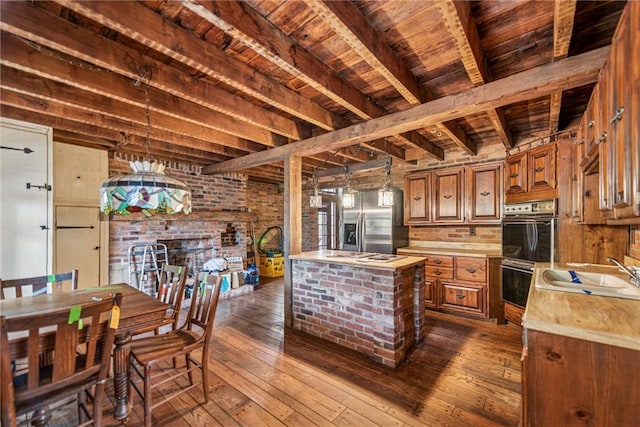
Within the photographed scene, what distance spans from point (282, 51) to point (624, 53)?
67.4 inches

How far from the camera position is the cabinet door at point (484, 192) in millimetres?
3737

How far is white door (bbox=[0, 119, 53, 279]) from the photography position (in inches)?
106

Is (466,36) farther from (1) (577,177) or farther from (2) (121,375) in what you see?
(2) (121,375)

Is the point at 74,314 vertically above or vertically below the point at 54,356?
above

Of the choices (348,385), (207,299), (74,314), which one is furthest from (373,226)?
(74,314)

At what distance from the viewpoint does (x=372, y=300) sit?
2637mm

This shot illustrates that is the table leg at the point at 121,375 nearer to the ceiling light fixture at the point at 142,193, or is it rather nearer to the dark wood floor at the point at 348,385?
the dark wood floor at the point at 348,385

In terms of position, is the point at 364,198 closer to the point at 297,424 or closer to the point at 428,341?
the point at 428,341

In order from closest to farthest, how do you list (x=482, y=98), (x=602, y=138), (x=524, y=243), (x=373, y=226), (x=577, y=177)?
1. (x=602, y=138)
2. (x=482, y=98)
3. (x=577, y=177)
4. (x=524, y=243)
5. (x=373, y=226)

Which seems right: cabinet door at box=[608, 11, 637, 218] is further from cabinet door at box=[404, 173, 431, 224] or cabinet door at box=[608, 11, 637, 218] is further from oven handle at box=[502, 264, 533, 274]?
cabinet door at box=[404, 173, 431, 224]

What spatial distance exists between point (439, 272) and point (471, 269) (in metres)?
0.41

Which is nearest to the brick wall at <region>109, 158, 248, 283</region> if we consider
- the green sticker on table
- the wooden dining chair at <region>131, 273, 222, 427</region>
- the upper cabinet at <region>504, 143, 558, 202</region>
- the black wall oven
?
the wooden dining chair at <region>131, 273, 222, 427</region>

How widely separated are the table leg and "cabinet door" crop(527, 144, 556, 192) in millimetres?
4031

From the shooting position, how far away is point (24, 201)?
279 cm
